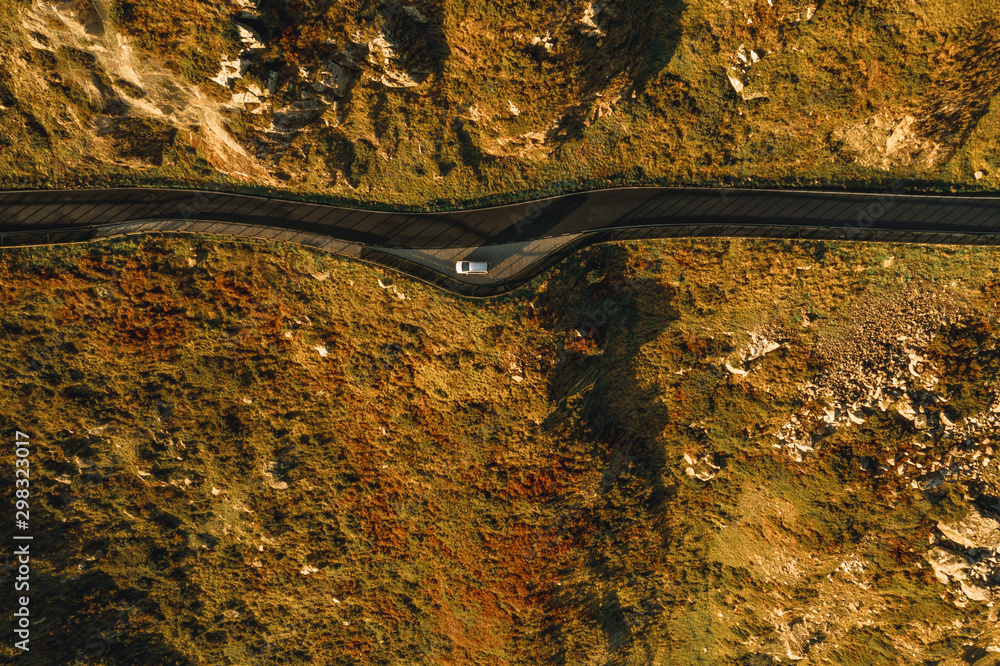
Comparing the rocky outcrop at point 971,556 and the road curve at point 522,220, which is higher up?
the road curve at point 522,220

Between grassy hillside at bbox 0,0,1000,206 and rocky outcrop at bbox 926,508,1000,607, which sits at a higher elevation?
grassy hillside at bbox 0,0,1000,206

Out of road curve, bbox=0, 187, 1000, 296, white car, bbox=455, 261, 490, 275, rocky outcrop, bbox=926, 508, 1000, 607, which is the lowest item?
rocky outcrop, bbox=926, 508, 1000, 607

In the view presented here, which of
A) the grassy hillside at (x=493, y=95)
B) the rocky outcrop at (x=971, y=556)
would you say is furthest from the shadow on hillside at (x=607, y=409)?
the rocky outcrop at (x=971, y=556)

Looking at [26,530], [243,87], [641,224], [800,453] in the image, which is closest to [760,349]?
[800,453]

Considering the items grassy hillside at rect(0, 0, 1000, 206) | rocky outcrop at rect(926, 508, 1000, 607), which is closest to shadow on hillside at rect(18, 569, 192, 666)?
grassy hillside at rect(0, 0, 1000, 206)

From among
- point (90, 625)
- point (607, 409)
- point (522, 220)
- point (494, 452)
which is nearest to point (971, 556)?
point (607, 409)

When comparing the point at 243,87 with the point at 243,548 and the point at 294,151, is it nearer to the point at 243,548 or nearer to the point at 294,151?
the point at 294,151

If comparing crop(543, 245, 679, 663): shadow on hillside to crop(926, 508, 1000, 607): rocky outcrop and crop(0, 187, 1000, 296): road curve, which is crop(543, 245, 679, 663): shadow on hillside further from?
crop(926, 508, 1000, 607): rocky outcrop

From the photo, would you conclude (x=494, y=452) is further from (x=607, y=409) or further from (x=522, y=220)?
(x=522, y=220)

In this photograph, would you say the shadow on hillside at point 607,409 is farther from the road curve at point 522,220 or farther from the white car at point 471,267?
the white car at point 471,267
